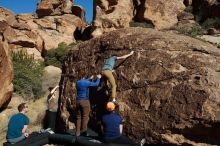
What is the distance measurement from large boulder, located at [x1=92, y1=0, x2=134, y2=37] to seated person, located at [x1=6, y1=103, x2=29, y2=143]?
2389 centimetres

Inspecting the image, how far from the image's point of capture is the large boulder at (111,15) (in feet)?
110

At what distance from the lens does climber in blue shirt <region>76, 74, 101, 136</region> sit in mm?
9867

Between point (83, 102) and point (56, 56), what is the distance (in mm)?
24831

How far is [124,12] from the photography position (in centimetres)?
3488

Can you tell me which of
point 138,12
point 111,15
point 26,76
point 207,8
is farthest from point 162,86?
point 138,12

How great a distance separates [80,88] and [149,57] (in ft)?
5.95

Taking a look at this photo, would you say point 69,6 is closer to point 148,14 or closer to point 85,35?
point 85,35

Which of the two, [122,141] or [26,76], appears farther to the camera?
[26,76]

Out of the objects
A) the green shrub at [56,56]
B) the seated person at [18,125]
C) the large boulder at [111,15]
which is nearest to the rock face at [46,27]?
the green shrub at [56,56]

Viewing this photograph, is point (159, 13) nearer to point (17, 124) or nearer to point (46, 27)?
point (46, 27)

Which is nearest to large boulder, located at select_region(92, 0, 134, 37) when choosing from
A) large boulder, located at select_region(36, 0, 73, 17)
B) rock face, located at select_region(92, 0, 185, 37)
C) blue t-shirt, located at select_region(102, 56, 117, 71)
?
rock face, located at select_region(92, 0, 185, 37)

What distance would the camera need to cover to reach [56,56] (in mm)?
34344

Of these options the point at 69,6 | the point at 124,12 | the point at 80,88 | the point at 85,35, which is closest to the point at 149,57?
the point at 80,88

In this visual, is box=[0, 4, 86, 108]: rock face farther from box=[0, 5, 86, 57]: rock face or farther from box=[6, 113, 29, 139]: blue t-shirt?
box=[6, 113, 29, 139]: blue t-shirt
